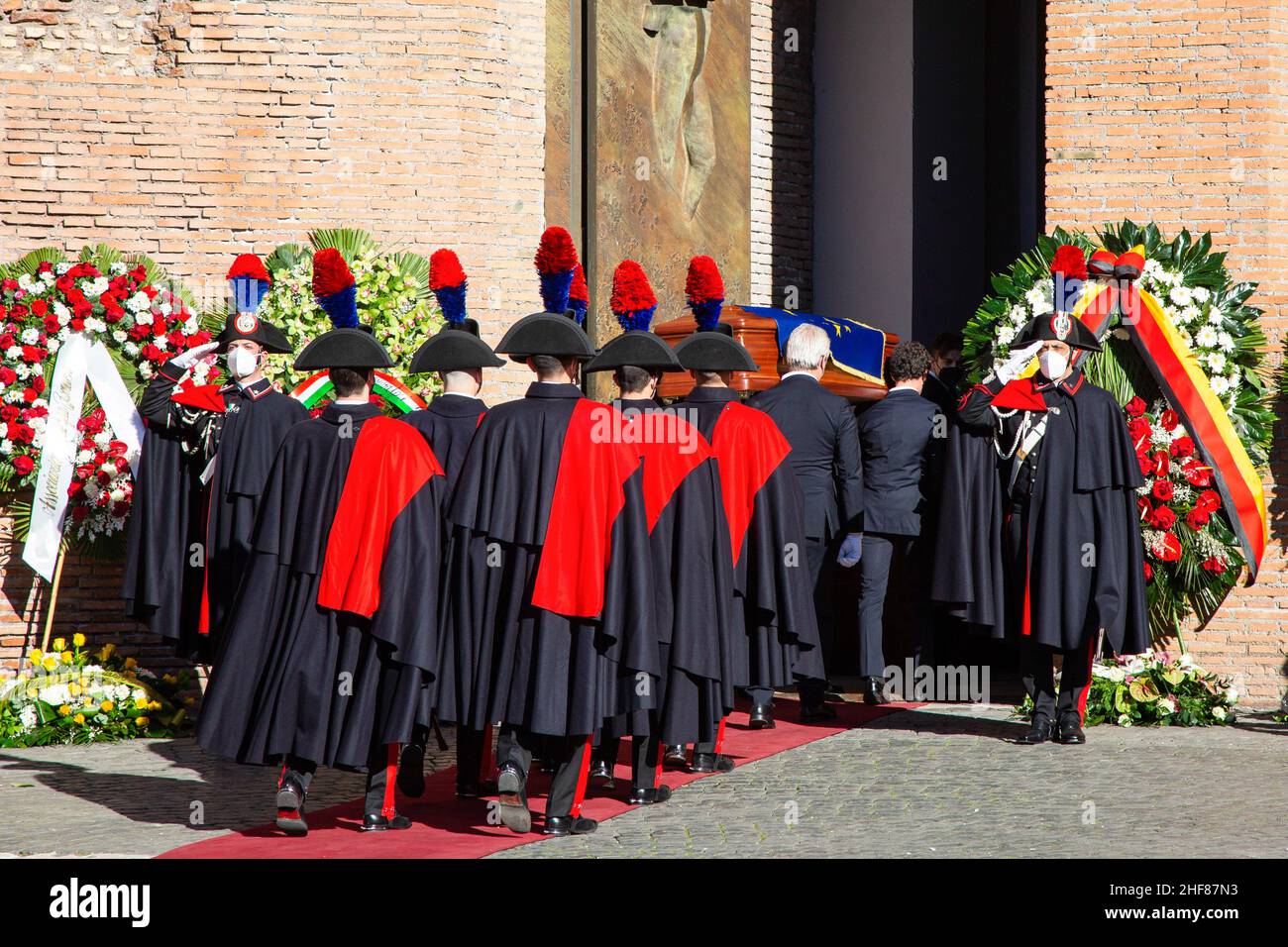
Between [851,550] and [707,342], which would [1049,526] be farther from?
[707,342]

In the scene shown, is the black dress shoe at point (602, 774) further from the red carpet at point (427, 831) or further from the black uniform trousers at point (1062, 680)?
the black uniform trousers at point (1062, 680)

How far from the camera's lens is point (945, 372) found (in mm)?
11266

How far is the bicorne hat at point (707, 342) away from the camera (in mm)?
8016

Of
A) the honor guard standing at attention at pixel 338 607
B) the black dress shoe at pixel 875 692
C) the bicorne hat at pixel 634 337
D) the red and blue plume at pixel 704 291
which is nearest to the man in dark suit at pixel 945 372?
the black dress shoe at pixel 875 692

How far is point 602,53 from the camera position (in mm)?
13008

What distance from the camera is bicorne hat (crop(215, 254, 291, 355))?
879 centimetres

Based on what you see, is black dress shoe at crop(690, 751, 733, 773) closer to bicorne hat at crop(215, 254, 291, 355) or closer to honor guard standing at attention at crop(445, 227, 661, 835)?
honor guard standing at attention at crop(445, 227, 661, 835)

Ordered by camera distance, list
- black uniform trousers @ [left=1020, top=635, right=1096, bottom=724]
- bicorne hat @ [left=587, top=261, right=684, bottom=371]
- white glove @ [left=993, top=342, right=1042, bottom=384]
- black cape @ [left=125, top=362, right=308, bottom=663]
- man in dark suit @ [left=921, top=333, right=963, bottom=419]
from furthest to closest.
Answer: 1. man in dark suit @ [left=921, top=333, right=963, bottom=419]
2. white glove @ [left=993, top=342, right=1042, bottom=384]
3. black uniform trousers @ [left=1020, top=635, right=1096, bottom=724]
4. black cape @ [left=125, top=362, right=308, bottom=663]
5. bicorne hat @ [left=587, top=261, right=684, bottom=371]

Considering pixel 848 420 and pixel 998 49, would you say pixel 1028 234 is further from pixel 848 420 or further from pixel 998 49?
pixel 848 420

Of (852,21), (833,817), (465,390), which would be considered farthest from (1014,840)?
(852,21)

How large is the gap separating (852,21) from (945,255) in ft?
7.56

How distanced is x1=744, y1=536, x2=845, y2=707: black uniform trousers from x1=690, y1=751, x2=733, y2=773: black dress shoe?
1300 mm

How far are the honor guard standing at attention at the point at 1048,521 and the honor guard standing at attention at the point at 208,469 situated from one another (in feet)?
11.6

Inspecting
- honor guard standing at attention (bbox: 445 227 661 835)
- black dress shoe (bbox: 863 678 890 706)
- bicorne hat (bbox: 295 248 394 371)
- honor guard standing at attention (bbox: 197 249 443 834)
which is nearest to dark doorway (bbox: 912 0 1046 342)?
black dress shoe (bbox: 863 678 890 706)
